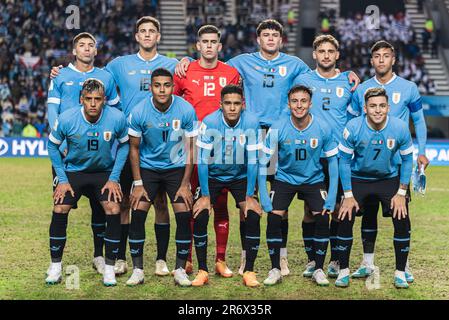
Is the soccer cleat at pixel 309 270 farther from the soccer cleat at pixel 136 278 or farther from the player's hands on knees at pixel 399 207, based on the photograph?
the soccer cleat at pixel 136 278

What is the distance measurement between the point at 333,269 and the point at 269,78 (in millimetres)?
2031

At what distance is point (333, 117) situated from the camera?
7750 millimetres

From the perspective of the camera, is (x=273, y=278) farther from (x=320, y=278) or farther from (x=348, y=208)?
(x=348, y=208)

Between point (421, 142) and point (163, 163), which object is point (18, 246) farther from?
point (421, 142)

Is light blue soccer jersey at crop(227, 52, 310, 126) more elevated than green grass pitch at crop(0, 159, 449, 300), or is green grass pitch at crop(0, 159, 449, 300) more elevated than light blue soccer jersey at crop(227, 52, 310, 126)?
light blue soccer jersey at crop(227, 52, 310, 126)

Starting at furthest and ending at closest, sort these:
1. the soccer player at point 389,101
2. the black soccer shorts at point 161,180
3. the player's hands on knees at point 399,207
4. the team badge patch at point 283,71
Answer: the team badge patch at point 283,71 → the soccer player at point 389,101 → the black soccer shorts at point 161,180 → the player's hands on knees at point 399,207

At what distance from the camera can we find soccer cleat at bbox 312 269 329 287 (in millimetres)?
7165

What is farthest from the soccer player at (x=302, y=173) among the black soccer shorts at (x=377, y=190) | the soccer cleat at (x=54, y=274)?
the soccer cleat at (x=54, y=274)

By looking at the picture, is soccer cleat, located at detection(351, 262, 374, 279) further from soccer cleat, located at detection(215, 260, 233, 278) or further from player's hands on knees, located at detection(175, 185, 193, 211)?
player's hands on knees, located at detection(175, 185, 193, 211)

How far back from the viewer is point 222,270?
7.62m

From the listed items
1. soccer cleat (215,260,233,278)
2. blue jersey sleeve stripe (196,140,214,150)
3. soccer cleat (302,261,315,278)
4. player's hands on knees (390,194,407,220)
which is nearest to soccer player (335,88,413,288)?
player's hands on knees (390,194,407,220)

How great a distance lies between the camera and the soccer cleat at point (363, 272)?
761cm

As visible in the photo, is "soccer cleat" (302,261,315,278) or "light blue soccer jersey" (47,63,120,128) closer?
"soccer cleat" (302,261,315,278)

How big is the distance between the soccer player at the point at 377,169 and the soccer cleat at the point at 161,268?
66.7 inches
